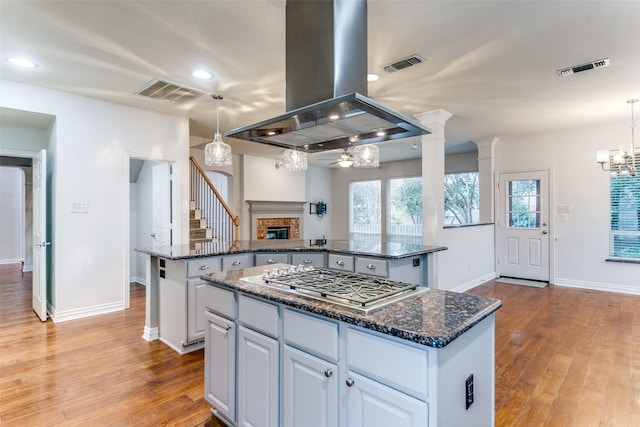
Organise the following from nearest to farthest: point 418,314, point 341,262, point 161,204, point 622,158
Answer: point 418,314 → point 341,262 → point 622,158 → point 161,204

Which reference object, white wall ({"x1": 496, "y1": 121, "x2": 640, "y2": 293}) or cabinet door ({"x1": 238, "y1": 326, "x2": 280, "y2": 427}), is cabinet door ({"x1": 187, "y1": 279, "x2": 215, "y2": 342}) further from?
Result: white wall ({"x1": 496, "y1": 121, "x2": 640, "y2": 293})

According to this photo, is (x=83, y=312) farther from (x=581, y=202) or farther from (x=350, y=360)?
(x=581, y=202)

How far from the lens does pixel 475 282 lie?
18.4 ft

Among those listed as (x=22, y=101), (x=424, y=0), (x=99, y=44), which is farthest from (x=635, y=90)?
(x=22, y=101)

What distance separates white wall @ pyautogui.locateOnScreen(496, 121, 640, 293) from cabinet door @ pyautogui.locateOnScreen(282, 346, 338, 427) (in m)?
5.91

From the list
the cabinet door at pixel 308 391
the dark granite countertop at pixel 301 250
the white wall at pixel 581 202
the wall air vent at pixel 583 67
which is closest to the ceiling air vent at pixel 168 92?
the dark granite countertop at pixel 301 250

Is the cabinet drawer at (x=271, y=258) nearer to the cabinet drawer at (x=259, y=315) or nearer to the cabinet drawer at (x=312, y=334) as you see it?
the cabinet drawer at (x=259, y=315)

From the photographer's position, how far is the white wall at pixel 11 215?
318 inches

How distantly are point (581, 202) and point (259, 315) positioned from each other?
6.05 meters

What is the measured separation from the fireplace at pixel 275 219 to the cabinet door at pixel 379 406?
680 cm

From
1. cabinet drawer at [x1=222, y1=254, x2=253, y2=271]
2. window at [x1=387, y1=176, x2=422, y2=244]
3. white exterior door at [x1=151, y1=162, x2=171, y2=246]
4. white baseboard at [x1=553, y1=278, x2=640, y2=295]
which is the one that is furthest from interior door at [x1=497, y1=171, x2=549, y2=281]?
white exterior door at [x1=151, y1=162, x2=171, y2=246]

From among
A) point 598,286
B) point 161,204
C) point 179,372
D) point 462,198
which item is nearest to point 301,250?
point 179,372

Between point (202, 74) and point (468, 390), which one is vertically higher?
point (202, 74)

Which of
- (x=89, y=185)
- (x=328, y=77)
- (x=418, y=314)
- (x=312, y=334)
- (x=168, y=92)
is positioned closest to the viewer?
(x=418, y=314)
